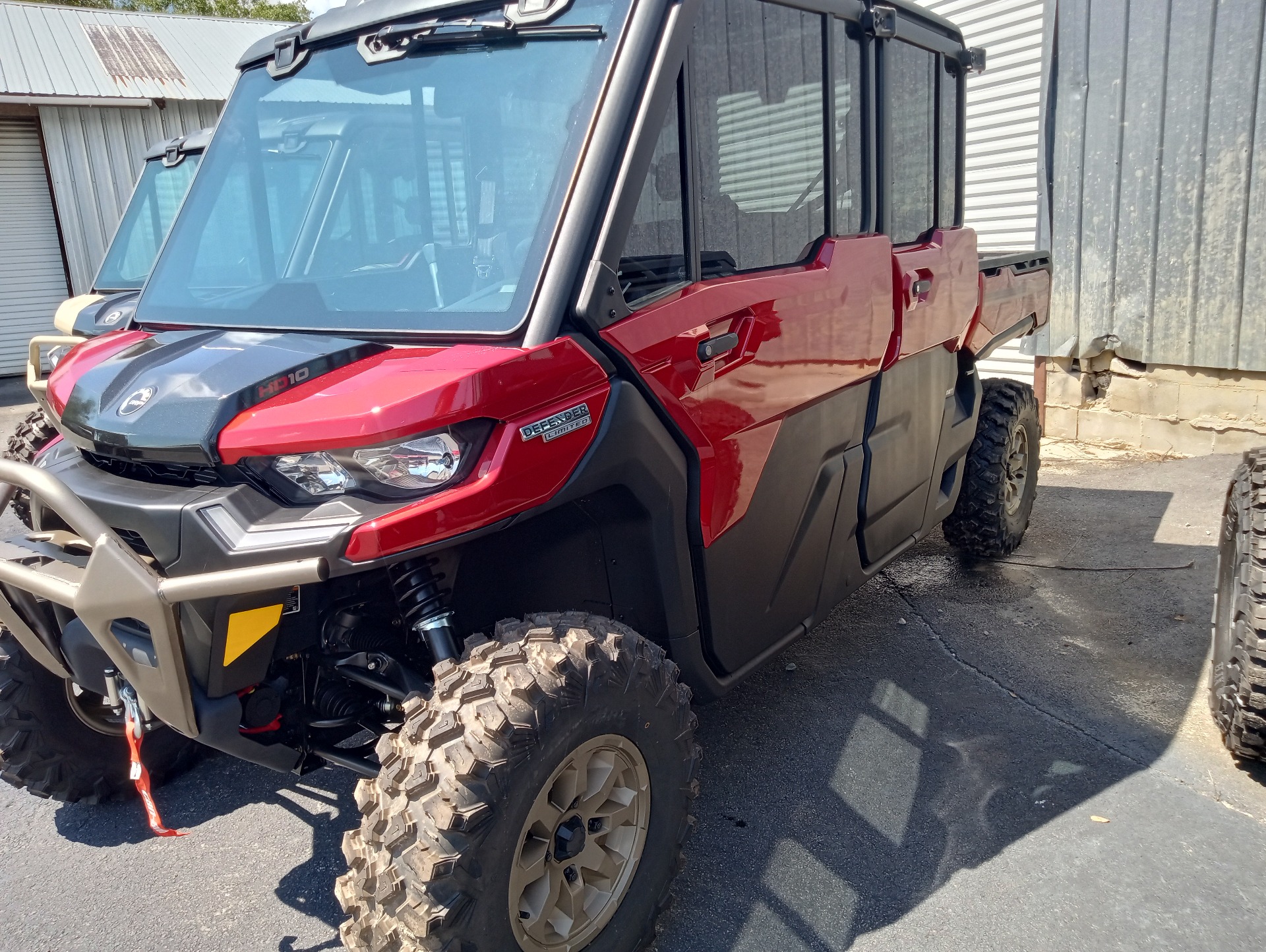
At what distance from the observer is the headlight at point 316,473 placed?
83.1 inches

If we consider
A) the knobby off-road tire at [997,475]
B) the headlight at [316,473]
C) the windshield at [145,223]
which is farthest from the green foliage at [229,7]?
the headlight at [316,473]

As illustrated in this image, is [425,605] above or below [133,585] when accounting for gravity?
below

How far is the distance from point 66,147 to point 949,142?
43.5 ft

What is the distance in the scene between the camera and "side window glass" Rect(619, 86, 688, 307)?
248 centimetres

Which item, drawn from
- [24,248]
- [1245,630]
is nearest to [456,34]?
[1245,630]

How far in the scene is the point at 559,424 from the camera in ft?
7.39

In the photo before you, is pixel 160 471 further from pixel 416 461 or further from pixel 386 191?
pixel 386 191

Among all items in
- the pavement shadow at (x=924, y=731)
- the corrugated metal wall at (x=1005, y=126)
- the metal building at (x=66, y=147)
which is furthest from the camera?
the metal building at (x=66, y=147)

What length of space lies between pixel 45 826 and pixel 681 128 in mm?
3018

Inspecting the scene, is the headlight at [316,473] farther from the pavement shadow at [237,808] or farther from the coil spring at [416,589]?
the pavement shadow at [237,808]

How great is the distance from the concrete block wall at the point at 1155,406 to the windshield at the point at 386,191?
5.92 metres

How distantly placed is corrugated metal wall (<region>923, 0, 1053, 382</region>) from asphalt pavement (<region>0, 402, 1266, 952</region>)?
14.0 ft

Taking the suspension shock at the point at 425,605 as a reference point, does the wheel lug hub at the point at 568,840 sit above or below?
below

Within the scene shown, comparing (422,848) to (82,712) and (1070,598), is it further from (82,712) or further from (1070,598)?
(1070,598)
